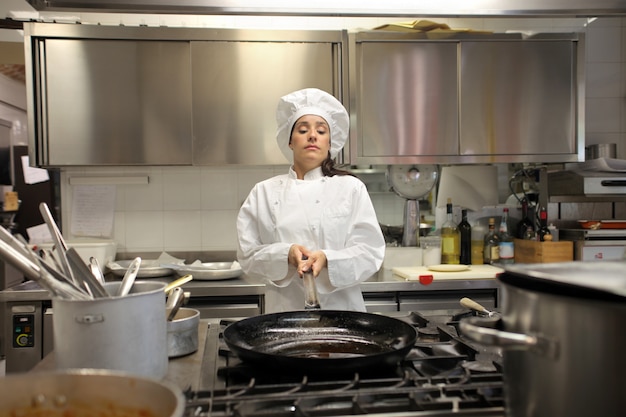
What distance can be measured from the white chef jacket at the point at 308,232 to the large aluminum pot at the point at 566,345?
1.12 meters

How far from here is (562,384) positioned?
564 millimetres

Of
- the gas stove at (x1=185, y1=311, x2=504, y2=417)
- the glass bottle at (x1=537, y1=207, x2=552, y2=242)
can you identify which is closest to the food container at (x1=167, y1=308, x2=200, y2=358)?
the gas stove at (x1=185, y1=311, x2=504, y2=417)

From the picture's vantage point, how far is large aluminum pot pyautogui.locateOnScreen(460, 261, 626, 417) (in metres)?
0.54

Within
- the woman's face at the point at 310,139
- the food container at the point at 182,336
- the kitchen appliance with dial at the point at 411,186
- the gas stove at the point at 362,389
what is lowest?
the gas stove at the point at 362,389

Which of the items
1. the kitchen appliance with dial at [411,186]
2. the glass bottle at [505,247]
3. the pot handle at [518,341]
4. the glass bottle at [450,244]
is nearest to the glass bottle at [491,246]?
the glass bottle at [505,247]

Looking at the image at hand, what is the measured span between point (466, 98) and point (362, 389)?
Result: 7.46 ft

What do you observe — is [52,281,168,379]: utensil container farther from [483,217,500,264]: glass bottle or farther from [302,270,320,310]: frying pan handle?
[483,217,500,264]: glass bottle

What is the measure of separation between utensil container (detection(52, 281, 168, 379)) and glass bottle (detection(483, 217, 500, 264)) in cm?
236

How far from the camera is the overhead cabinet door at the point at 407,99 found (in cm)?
263

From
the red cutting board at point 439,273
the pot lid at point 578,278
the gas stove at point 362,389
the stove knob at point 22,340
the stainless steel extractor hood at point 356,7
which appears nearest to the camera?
the pot lid at point 578,278

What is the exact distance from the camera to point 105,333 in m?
0.75

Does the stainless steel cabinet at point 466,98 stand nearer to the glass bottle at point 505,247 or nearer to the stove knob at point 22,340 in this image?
the glass bottle at point 505,247

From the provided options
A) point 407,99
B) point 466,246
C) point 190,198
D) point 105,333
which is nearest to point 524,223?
point 466,246

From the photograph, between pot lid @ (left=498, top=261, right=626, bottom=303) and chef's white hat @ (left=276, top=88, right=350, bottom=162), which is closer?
pot lid @ (left=498, top=261, right=626, bottom=303)
